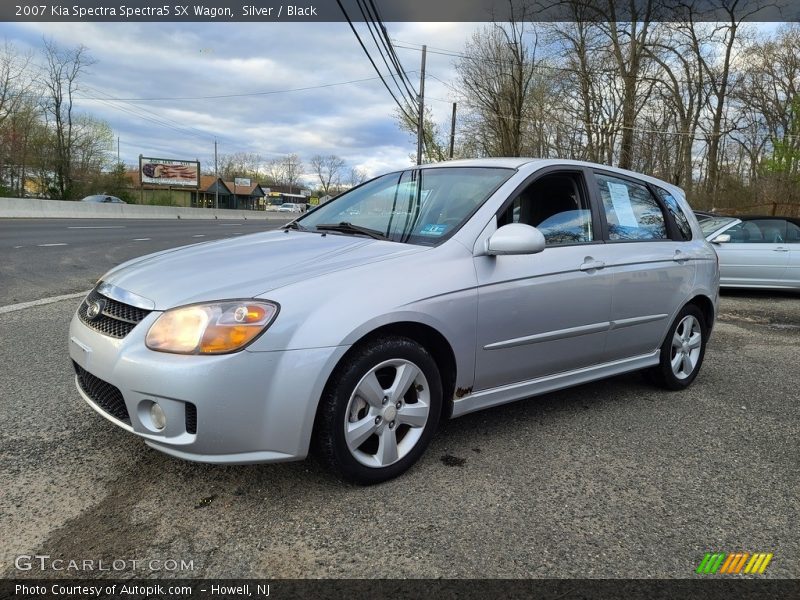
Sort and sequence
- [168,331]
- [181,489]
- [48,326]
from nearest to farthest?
[168,331] → [181,489] → [48,326]

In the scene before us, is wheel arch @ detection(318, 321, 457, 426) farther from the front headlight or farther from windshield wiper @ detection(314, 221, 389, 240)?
windshield wiper @ detection(314, 221, 389, 240)

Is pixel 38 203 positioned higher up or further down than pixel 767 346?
higher up

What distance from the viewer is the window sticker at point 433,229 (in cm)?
300

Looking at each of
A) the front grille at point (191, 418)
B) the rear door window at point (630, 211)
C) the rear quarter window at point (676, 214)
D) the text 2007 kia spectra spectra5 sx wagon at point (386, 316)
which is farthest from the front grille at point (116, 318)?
the rear quarter window at point (676, 214)

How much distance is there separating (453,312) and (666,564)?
1.35 m

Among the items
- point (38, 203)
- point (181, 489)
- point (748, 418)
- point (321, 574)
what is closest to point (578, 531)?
point (321, 574)

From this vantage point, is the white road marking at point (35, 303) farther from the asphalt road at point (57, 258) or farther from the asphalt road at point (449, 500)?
the asphalt road at point (449, 500)

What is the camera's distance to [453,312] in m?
2.73

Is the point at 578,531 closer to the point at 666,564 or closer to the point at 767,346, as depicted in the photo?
the point at 666,564

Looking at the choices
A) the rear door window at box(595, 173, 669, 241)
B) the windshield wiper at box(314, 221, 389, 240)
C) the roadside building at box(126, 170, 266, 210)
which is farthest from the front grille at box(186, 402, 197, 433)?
the roadside building at box(126, 170, 266, 210)

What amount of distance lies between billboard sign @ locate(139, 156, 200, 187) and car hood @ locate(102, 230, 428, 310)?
7594 centimetres

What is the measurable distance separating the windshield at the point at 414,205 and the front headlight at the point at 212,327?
3.34ft

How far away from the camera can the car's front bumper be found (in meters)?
2.19

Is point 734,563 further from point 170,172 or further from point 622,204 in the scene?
point 170,172
